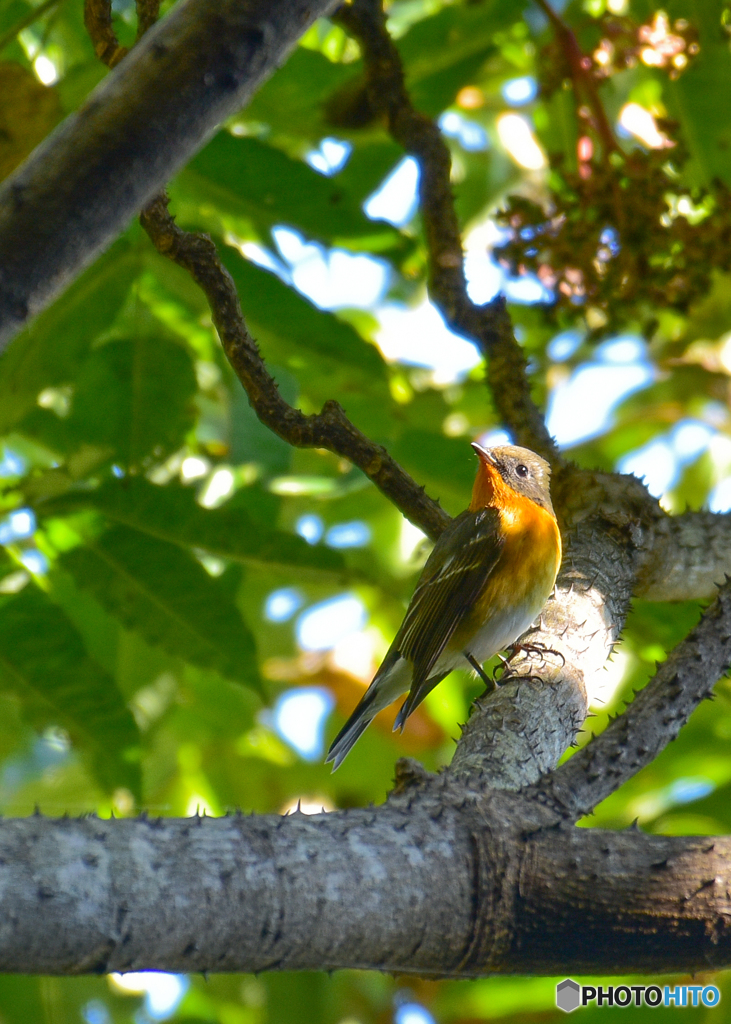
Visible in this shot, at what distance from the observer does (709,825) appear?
412cm

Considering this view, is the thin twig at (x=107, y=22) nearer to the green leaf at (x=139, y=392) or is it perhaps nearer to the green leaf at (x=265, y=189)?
the green leaf at (x=265, y=189)

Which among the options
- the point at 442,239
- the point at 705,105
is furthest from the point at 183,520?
the point at 705,105

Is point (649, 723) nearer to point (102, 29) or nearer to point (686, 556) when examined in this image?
point (686, 556)

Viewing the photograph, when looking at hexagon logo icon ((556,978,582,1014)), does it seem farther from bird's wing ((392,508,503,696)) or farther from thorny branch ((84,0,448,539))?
thorny branch ((84,0,448,539))

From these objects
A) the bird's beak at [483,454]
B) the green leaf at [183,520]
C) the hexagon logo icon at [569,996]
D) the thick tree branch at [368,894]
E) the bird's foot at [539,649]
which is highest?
the bird's beak at [483,454]

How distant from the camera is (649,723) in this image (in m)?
2.67

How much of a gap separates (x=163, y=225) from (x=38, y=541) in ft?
4.77

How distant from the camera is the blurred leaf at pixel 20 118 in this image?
11.1 ft

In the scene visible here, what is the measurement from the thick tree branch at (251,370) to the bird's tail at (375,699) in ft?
4.98

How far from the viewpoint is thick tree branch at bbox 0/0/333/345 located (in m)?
1.53

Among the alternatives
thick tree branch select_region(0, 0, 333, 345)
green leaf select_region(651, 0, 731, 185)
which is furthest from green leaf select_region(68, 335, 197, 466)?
green leaf select_region(651, 0, 731, 185)

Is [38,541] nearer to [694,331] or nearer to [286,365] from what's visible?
[286,365]

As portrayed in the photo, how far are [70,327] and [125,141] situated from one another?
2.57 m

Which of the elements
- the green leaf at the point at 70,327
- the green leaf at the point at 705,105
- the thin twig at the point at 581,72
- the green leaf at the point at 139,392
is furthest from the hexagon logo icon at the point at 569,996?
the green leaf at the point at 705,105
